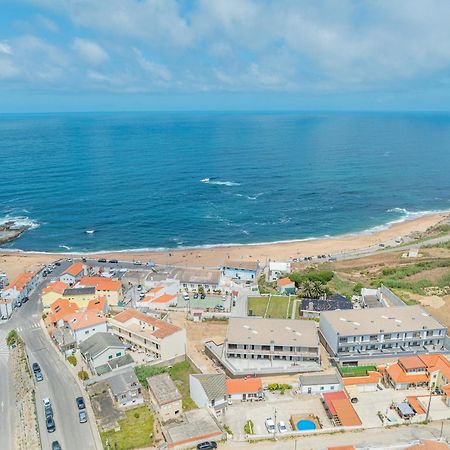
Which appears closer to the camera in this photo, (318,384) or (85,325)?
(318,384)

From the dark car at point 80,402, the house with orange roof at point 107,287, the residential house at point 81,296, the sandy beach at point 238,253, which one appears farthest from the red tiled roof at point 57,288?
the dark car at point 80,402

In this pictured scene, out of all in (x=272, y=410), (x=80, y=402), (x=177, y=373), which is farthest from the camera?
(x=177, y=373)

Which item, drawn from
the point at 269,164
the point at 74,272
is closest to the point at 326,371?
the point at 74,272

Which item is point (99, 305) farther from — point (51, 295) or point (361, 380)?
point (361, 380)

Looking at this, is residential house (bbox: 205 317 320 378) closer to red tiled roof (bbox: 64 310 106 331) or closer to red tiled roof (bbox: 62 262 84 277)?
red tiled roof (bbox: 64 310 106 331)

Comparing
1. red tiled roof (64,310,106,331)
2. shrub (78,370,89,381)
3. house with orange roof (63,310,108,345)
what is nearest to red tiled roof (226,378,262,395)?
shrub (78,370,89,381)

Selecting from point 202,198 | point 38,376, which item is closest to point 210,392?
point 38,376

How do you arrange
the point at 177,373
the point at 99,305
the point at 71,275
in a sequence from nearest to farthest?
the point at 177,373
the point at 99,305
the point at 71,275
